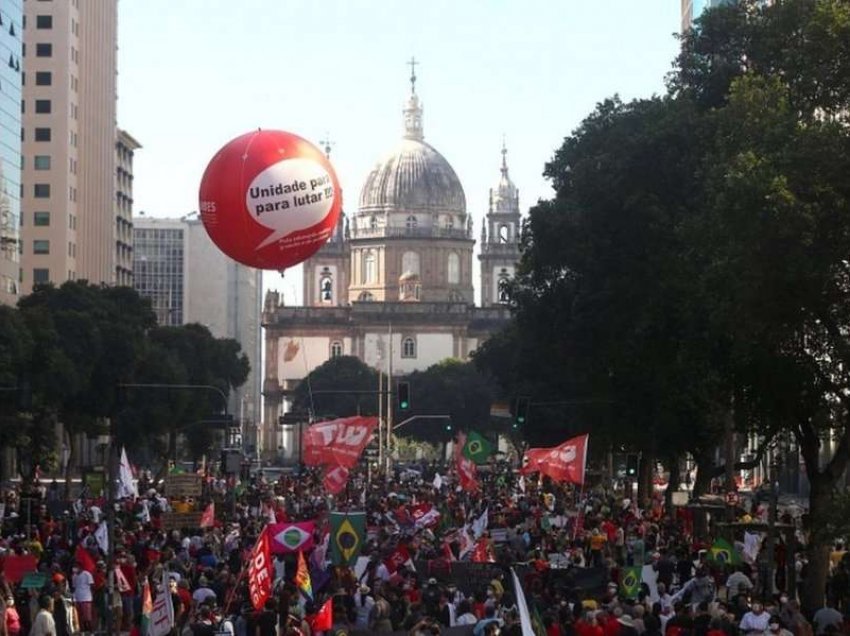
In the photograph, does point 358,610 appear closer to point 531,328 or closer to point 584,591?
point 584,591

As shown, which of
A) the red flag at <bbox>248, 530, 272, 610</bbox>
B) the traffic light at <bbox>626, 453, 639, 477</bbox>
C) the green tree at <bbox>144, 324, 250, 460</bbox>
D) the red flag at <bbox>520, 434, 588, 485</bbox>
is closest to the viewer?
the red flag at <bbox>248, 530, 272, 610</bbox>

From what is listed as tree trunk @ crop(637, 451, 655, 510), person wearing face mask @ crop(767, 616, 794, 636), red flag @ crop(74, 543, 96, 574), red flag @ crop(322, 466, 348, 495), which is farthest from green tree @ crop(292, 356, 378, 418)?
person wearing face mask @ crop(767, 616, 794, 636)

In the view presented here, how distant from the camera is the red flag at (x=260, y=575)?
27.5m

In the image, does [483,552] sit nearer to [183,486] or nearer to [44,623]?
[44,623]

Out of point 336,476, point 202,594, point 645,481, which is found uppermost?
point 336,476

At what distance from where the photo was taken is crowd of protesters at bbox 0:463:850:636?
26.9 metres

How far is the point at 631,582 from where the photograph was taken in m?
31.1

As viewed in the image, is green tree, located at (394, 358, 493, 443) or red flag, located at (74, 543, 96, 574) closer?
red flag, located at (74, 543, 96, 574)

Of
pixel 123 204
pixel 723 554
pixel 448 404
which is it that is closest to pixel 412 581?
pixel 723 554

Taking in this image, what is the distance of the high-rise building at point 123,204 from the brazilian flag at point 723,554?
117m

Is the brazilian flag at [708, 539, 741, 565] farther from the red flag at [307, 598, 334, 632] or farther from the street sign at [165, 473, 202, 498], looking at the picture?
the street sign at [165, 473, 202, 498]

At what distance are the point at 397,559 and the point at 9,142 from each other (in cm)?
7368

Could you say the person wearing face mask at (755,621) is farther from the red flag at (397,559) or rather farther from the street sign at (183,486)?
the street sign at (183,486)

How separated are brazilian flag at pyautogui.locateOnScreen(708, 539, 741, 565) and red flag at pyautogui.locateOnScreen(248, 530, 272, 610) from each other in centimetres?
964
